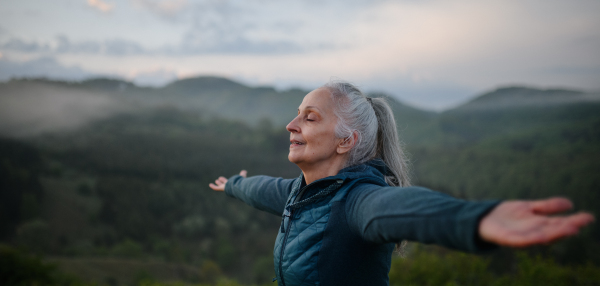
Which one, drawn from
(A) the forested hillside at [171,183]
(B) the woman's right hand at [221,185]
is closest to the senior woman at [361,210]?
(B) the woman's right hand at [221,185]

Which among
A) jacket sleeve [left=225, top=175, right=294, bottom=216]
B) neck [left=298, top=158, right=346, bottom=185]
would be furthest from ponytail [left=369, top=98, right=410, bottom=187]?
jacket sleeve [left=225, top=175, right=294, bottom=216]

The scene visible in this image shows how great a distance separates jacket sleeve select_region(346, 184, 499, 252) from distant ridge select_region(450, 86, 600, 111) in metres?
141

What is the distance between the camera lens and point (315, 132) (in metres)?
1.77

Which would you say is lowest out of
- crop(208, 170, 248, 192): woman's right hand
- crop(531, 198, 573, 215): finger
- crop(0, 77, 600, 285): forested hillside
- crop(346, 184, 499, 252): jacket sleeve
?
crop(0, 77, 600, 285): forested hillside

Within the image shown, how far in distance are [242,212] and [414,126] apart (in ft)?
276

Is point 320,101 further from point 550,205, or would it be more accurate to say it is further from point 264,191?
point 550,205

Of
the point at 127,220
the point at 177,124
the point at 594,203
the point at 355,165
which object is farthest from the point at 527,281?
the point at 177,124

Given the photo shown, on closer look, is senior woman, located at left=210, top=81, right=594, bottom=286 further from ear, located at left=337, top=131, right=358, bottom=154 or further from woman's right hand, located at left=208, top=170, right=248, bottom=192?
woman's right hand, located at left=208, top=170, right=248, bottom=192

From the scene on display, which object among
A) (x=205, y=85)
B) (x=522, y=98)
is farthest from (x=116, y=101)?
(x=522, y=98)

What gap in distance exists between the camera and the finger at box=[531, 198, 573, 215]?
906 mm

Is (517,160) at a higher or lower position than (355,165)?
lower

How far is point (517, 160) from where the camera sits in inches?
2768

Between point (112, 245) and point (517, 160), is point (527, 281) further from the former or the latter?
point (517, 160)

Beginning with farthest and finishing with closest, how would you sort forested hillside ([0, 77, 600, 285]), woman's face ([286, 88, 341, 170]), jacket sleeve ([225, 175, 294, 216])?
forested hillside ([0, 77, 600, 285]) → jacket sleeve ([225, 175, 294, 216]) → woman's face ([286, 88, 341, 170])
